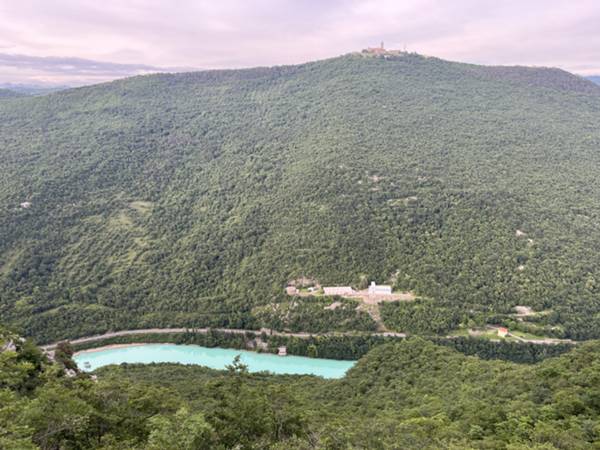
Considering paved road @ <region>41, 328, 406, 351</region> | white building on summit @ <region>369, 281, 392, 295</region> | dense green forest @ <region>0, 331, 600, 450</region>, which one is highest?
dense green forest @ <region>0, 331, 600, 450</region>

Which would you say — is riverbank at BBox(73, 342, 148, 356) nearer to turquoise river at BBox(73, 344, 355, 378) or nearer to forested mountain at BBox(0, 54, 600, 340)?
turquoise river at BBox(73, 344, 355, 378)

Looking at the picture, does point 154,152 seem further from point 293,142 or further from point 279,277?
point 279,277

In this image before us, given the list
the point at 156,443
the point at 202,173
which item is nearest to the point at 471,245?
the point at 156,443

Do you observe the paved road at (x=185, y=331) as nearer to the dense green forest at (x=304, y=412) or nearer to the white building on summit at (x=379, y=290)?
the white building on summit at (x=379, y=290)

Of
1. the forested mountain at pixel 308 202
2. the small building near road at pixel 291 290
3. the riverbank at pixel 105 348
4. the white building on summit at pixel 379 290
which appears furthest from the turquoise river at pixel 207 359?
the white building on summit at pixel 379 290

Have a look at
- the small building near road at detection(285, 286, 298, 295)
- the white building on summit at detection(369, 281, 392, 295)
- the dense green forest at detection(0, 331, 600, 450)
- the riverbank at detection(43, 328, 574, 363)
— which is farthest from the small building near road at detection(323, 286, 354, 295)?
the dense green forest at detection(0, 331, 600, 450)

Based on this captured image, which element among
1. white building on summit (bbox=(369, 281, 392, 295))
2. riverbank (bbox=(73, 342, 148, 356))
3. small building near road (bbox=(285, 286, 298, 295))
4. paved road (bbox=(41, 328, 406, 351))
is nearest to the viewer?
paved road (bbox=(41, 328, 406, 351))

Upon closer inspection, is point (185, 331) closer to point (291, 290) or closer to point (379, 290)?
point (291, 290)

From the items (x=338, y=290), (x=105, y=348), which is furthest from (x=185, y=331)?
(x=338, y=290)
